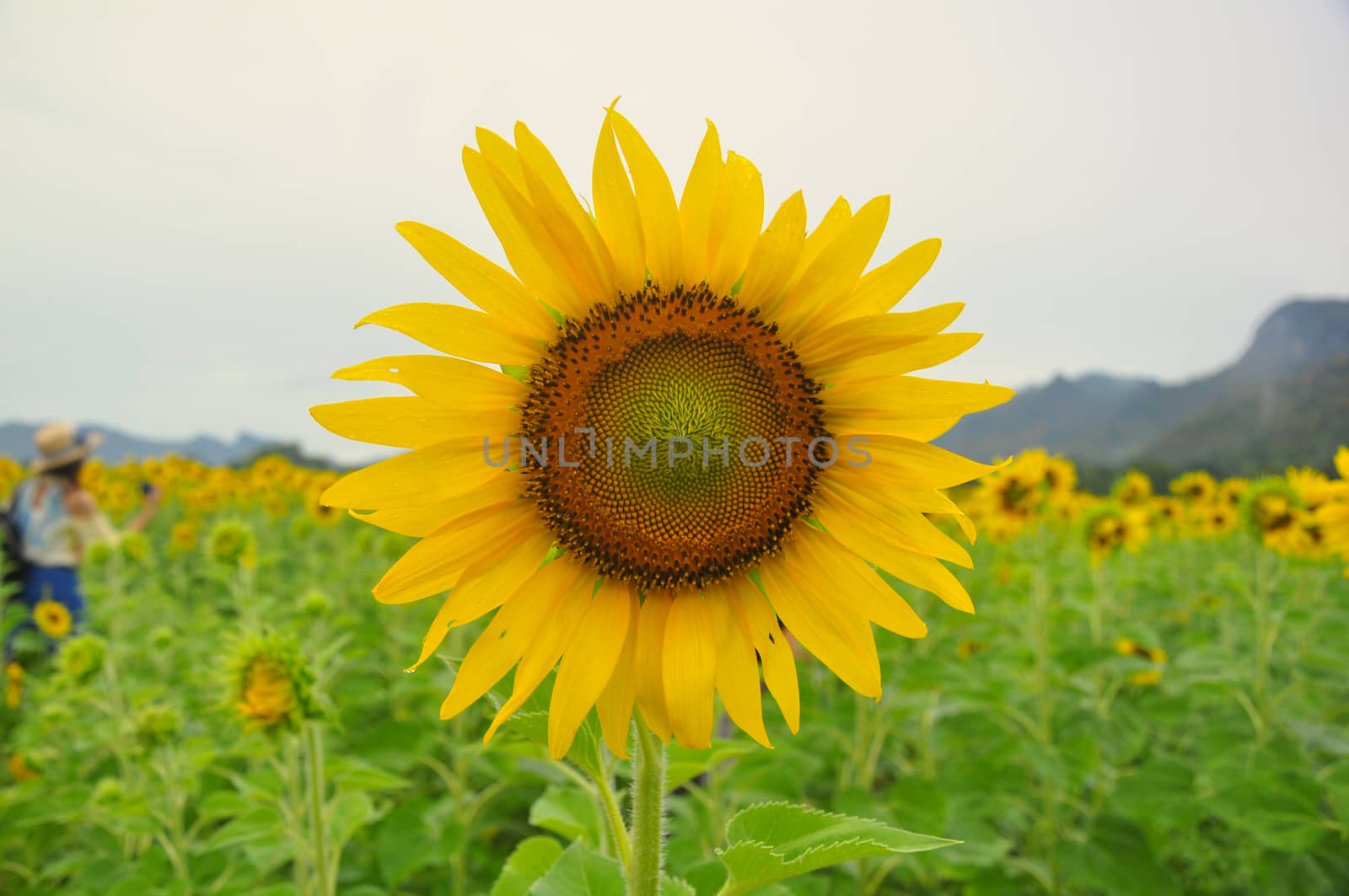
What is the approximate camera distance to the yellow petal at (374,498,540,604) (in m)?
1.23

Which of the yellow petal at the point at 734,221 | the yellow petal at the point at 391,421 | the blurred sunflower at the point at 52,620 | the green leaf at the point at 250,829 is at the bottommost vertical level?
the blurred sunflower at the point at 52,620

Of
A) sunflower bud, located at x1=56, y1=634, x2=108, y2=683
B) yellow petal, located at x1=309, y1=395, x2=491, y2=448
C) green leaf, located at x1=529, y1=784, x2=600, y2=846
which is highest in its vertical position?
yellow petal, located at x1=309, y1=395, x2=491, y2=448

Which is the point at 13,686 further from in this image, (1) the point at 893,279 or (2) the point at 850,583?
(1) the point at 893,279

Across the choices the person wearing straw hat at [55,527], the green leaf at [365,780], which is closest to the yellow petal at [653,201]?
the green leaf at [365,780]

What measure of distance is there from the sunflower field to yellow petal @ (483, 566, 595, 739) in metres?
0.07

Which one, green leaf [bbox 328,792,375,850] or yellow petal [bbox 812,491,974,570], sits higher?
yellow petal [bbox 812,491,974,570]

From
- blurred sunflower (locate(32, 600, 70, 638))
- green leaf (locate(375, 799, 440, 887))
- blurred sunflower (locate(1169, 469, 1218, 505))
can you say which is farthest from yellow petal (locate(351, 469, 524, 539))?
blurred sunflower (locate(1169, 469, 1218, 505))

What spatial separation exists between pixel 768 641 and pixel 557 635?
0.35 m

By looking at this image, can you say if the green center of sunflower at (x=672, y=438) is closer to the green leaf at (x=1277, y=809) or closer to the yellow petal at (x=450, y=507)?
the yellow petal at (x=450, y=507)

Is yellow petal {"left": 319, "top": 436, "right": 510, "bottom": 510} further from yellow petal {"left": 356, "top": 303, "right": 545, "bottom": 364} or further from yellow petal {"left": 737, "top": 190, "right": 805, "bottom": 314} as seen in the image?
yellow petal {"left": 737, "top": 190, "right": 805, "bottom": 314}

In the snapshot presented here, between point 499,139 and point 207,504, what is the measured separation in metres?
11.3

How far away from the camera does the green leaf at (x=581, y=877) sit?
1.32 metres

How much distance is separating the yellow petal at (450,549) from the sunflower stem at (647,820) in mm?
377

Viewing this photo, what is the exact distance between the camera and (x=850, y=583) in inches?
52.4
